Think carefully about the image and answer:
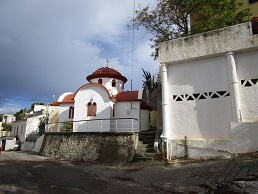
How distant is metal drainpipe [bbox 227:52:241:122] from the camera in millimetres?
9898

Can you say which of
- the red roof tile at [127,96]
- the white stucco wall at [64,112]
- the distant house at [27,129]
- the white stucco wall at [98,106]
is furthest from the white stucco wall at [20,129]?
the red roof tile at [127,96]

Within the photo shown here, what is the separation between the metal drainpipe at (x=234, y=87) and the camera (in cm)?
990

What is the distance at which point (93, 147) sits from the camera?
14.0m

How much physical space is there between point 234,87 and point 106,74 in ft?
43.3

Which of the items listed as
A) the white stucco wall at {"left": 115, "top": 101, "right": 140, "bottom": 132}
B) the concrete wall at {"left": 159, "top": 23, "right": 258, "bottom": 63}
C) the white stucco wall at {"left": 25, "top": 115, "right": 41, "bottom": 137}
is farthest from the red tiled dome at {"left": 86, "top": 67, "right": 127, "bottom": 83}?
the white stucco wall at {"left": 25, "top": 115, "right": 41, "bottom": 137}

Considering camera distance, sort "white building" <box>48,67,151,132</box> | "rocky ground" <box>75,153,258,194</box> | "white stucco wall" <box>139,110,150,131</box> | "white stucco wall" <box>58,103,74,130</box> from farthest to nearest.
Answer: "white stucco wall" <box>58,103,74,130</box>
"white stucco wall" <box>139,110,150,131</box>
"white building" <box>48,67,151,132</box>
"rocky ground" <box>75,153,258,194</box>

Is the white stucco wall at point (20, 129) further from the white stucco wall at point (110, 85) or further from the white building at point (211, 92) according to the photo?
the white building at point (211, 92)

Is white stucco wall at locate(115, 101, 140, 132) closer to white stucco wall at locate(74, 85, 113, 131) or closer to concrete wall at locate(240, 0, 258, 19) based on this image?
white stucco wall at locate(74, 85, 113, 131)

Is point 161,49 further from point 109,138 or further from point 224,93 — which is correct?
point 109,138

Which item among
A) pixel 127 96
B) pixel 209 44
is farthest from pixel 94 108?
pixel 209 44

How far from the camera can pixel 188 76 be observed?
38.0ft

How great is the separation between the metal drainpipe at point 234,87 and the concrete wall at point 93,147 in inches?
233

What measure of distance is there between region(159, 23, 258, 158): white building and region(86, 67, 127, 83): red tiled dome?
9.47 metres

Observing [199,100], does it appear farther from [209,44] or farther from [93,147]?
[93,147]
